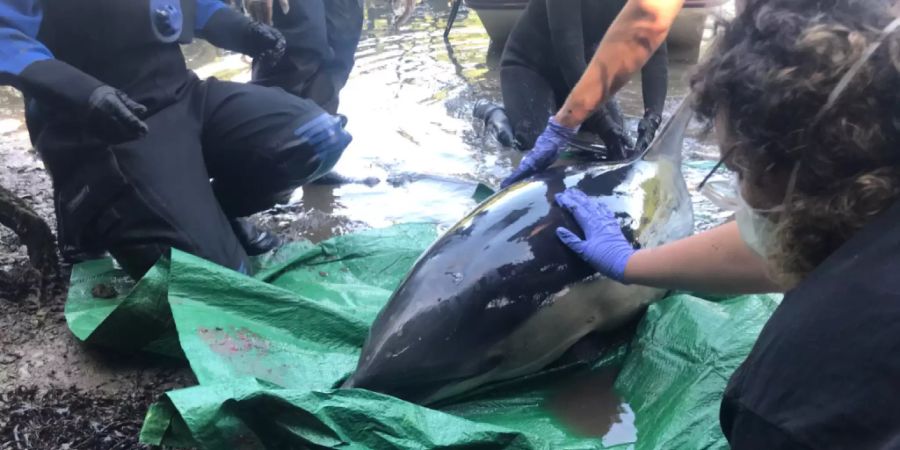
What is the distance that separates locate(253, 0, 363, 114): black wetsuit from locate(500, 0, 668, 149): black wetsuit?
100cm

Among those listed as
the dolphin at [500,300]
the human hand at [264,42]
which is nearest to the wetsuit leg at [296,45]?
the human hand at [264,42]

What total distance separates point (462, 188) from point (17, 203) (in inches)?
78.9

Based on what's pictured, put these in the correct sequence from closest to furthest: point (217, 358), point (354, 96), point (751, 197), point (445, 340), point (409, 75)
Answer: point (751, 197) → point (445, 340) → point (217, 358) → point (354, 96) → point (409, 75)

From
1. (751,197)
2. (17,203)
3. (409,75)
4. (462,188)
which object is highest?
(751,197)

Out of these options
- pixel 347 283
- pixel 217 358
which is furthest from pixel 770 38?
pixel 347 283

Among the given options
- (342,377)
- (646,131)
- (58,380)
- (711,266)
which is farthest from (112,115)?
(646,131)

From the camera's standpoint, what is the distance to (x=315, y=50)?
177 inches

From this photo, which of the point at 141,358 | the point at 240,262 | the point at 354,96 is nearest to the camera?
the point at 141,358

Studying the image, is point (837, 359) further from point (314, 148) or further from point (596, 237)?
point (314, 148)

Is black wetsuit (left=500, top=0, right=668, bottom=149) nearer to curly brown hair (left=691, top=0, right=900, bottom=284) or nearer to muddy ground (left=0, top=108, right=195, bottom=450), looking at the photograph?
muddy ground (left=0, top=108, right=195, bottom=450)

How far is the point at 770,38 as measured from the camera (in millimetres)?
1262

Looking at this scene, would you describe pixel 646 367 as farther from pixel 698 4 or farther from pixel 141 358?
pixel 698 4

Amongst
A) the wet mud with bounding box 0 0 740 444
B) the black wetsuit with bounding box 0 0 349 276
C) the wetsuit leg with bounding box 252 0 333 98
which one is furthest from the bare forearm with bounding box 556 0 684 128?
the wetsuit leg with bounding box 252 0 333 98

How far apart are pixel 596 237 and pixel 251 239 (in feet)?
5.46
